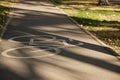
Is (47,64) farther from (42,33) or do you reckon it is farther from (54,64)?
(42,33)

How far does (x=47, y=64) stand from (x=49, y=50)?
178 centimetres

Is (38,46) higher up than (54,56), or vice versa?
(54,56)

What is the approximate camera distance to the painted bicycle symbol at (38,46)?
35.4ft

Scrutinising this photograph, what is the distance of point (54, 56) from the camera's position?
34.6ft

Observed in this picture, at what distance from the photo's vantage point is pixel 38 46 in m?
12.0

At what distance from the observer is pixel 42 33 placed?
1477 centimetres

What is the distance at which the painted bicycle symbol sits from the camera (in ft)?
35.4

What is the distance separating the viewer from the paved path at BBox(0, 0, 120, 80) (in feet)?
28.2

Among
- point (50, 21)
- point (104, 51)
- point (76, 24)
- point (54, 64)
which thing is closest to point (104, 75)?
point (54, 64)

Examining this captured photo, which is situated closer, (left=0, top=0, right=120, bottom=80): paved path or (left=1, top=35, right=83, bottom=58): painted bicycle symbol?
(left=0, top=0, right=120, bottom=80): paved path

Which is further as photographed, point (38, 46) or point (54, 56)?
point (38, 46)

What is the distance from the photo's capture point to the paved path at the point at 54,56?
859 centimetres

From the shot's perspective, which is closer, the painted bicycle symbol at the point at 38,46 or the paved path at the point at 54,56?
the paved path at the point at 54,56

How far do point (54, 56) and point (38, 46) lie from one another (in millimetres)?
1559
